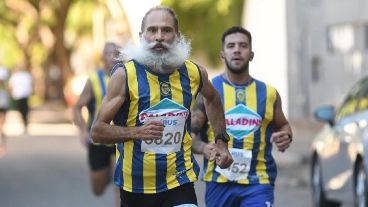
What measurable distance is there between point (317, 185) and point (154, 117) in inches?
266

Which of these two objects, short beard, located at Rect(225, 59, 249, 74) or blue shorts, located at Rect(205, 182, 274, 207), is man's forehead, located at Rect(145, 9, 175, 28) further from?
blue shorts, located at Rect(205, 182, 274, 207)

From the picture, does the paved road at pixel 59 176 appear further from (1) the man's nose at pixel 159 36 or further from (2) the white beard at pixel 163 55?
(1) the man's nose at pixel 159 36

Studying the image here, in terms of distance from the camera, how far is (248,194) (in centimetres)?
838

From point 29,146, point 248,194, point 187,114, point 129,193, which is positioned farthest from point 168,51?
point 29,146

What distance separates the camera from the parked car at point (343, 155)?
11062 millimetres

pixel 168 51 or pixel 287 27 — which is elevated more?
pixel 287 27

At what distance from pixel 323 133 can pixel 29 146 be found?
1422cm

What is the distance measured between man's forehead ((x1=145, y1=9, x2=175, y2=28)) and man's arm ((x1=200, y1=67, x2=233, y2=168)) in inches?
17.3

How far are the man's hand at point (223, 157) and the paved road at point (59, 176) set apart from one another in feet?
23.3

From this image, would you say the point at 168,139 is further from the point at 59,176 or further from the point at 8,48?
the point at 8,48

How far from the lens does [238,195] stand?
8398 mm

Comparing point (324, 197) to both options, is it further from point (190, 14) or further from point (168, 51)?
point (190, 14)

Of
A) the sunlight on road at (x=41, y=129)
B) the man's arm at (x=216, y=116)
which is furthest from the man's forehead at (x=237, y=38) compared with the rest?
the sunlight on road at (x=41, y=129)

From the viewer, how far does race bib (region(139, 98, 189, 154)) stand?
22.0 ft
